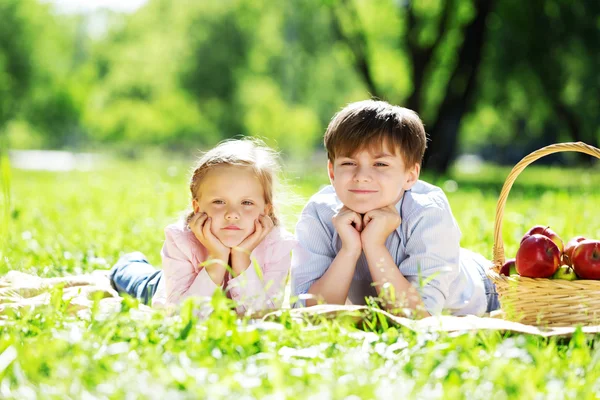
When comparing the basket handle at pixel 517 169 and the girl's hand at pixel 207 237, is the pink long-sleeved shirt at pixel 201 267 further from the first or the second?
the basket handle at pixel 517 169

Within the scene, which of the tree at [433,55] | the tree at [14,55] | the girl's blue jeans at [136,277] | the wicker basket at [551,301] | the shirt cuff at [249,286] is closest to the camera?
the wicker basket at [551,301]

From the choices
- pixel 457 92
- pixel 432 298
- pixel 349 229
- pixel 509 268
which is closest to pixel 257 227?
pixel 349 229

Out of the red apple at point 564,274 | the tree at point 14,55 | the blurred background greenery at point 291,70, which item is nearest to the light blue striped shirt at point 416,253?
the red apple at point 564,274

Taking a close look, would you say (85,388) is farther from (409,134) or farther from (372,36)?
(372,36)

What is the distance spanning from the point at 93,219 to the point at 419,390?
19.5ft

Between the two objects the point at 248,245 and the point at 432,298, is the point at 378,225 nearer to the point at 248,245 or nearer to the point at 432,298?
the point at 432,298

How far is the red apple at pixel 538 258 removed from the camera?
11.2ft

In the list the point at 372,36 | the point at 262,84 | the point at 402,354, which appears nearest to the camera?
the point at 402,354

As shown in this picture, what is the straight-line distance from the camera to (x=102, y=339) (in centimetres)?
274

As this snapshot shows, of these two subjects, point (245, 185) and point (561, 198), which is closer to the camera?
point (245, 185)

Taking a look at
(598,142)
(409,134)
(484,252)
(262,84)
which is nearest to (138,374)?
(409,134)

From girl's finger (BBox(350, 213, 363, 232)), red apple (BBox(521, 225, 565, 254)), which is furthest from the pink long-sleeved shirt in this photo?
red apple (BBox(521, 225, 565, 254))

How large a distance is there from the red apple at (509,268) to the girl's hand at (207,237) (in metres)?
1.42

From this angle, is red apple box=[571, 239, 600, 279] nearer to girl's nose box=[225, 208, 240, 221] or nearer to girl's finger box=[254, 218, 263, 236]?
girl's finger box=[254, 218, 263, 236]
